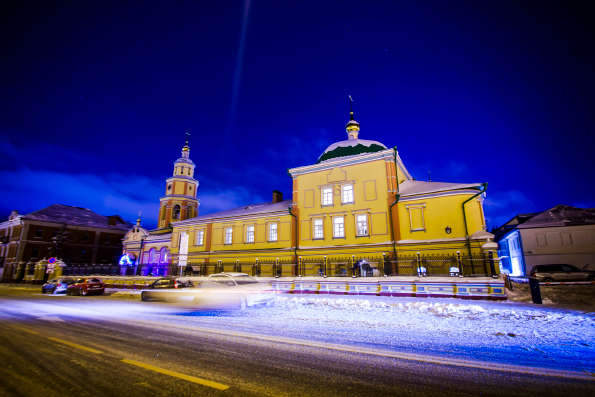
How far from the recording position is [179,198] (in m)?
45.2

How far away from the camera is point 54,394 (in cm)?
393

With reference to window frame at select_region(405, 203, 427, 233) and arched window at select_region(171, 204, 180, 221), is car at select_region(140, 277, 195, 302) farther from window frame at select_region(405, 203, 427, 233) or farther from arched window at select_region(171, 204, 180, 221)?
arched window at select_region(171, 204, 180, 221)

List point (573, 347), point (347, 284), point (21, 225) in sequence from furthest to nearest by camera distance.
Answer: point (21, 225)
point (347, 284)
point (573, 347)

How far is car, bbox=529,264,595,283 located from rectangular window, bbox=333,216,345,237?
13968mm

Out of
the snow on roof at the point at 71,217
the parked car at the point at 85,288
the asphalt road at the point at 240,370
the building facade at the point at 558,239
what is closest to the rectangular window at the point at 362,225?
the asphalt road at the point at 240,370

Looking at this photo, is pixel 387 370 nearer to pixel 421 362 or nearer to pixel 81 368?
pixel 421 362

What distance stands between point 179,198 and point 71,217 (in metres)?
23.1

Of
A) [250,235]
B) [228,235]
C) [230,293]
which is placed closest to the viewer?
[230,293]

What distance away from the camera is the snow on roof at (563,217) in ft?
94.8

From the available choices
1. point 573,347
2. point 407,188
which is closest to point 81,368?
point 573,347

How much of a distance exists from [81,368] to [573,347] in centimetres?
978

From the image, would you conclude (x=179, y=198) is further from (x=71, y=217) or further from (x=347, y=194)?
(x=347, y=194)

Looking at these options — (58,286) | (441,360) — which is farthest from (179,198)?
(441,360)

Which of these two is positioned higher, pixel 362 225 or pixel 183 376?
pixel 362 225
